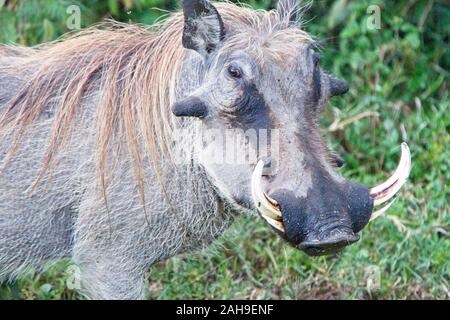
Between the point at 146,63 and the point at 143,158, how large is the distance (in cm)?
37

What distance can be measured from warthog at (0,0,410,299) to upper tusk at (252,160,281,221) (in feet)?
0.05

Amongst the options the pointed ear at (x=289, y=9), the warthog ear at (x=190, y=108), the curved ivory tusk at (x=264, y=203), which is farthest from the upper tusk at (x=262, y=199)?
the pointed ear at (x=289, y=9)

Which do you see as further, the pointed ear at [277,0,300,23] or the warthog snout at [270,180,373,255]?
the pointed ear at [277,0,300,23]

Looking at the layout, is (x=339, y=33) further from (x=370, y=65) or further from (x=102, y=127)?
(x=102, y=127)

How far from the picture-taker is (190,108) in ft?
10.6

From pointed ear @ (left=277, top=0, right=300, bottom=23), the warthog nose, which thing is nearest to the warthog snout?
the warthog nose

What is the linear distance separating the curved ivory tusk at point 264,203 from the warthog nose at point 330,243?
0.10 m

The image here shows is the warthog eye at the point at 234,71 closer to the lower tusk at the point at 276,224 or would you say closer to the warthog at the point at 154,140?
the warthog at the point at 154,140

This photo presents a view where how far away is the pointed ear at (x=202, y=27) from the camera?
3.27m

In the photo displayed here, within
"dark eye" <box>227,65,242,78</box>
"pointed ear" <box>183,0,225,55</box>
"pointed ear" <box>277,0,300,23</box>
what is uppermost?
"pointed ear" <box>183,0,225,55</box>

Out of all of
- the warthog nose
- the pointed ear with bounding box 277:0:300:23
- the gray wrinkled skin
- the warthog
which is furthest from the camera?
the pointed ear with bounding box 277:0:300:23

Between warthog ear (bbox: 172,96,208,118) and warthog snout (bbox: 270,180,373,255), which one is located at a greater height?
warthog ear (bbox: 172,96,208,118)

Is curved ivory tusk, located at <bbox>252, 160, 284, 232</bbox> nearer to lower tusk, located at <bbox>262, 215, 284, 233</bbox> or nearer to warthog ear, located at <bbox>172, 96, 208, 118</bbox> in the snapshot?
lower tusk, located at <bbox>262, 215, 284, 233</bbox>

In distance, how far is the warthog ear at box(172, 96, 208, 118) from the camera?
3232 millimetres
